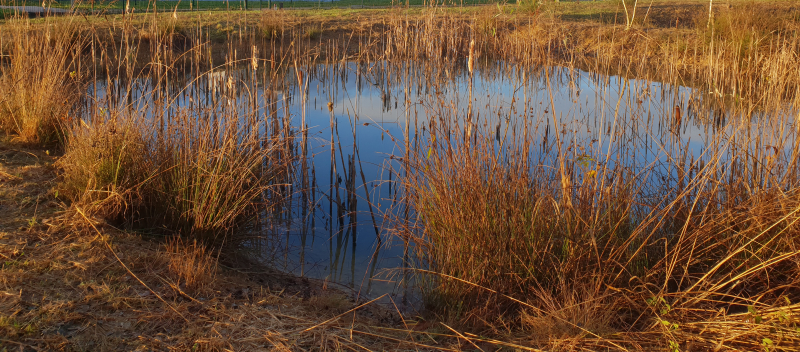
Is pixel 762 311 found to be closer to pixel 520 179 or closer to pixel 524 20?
pixel 520 179

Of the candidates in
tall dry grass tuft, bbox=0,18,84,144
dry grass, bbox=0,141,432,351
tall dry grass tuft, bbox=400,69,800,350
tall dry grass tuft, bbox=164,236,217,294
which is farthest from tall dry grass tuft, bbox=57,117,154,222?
tall dry grass tuft, bbox=400,69,800,350

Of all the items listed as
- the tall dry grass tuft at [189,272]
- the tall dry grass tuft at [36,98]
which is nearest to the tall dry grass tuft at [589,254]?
the tall dry grass tuft at [189,272]

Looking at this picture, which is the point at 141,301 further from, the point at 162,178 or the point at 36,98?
the point at 36,98

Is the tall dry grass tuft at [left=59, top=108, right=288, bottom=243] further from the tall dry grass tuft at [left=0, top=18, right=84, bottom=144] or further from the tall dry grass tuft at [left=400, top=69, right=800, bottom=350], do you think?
the tall dry grass tuft at [left=0, top=18, right=84, bottom=144]

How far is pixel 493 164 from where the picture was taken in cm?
242

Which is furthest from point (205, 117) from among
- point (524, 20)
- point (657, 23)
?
point (657, 23)

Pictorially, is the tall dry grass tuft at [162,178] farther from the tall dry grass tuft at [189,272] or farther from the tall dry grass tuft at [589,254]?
the tall dry grass tuft at [589,254]

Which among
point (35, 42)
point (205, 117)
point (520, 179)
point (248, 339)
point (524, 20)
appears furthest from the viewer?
point (524, 20)

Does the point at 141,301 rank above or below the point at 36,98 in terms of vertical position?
below

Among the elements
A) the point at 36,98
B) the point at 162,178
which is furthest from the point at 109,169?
the point at 36,98

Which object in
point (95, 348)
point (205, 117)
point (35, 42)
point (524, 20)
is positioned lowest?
point (95, 348)

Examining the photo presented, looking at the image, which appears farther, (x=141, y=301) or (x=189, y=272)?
(x=189, y=272)

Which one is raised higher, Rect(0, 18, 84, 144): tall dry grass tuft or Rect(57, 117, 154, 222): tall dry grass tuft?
Rect(0, 18, 84, 144): tall dry grass tuft

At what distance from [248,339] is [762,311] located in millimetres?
1828
